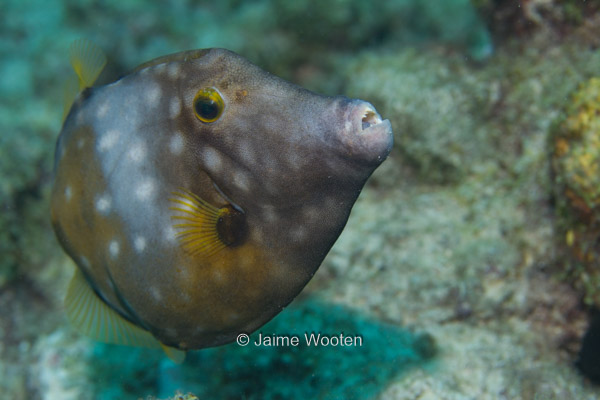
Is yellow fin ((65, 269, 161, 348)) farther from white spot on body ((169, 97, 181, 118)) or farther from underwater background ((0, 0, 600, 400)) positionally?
white spot on body ((169, 97, 181, 118))

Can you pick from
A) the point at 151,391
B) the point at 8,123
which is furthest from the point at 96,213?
the point at 8,123

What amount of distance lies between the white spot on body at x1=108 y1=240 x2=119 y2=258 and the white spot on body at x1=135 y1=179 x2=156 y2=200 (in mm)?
272

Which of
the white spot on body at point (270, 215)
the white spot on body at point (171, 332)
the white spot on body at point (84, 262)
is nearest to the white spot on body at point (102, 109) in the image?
the white spot on body at point (84, 262)

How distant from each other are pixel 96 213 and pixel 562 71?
3.96 m

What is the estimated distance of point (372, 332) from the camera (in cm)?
332

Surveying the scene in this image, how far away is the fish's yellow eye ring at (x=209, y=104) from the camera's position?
1.80 metres

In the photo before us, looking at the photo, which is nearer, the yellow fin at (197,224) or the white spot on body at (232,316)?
the yellow fin at (197,224)

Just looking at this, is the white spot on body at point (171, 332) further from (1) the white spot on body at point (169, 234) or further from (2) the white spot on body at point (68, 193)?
(2) the white spot on body at point (68, 193)

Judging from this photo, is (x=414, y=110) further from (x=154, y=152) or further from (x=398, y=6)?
(x=398, y=6)

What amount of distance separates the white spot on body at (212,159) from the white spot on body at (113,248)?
612 millimetres

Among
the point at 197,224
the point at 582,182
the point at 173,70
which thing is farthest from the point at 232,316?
the point at 582,182

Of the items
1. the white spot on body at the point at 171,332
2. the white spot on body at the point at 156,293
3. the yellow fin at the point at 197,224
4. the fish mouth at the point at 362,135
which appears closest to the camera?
the fish mouth at the point at 362,135

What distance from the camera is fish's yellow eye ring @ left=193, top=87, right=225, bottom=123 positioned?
1804mm

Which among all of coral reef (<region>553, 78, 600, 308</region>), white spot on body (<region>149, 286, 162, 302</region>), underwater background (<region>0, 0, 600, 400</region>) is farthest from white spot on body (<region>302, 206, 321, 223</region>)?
coral reef (<region>553, 78, 600, 308</region>)
